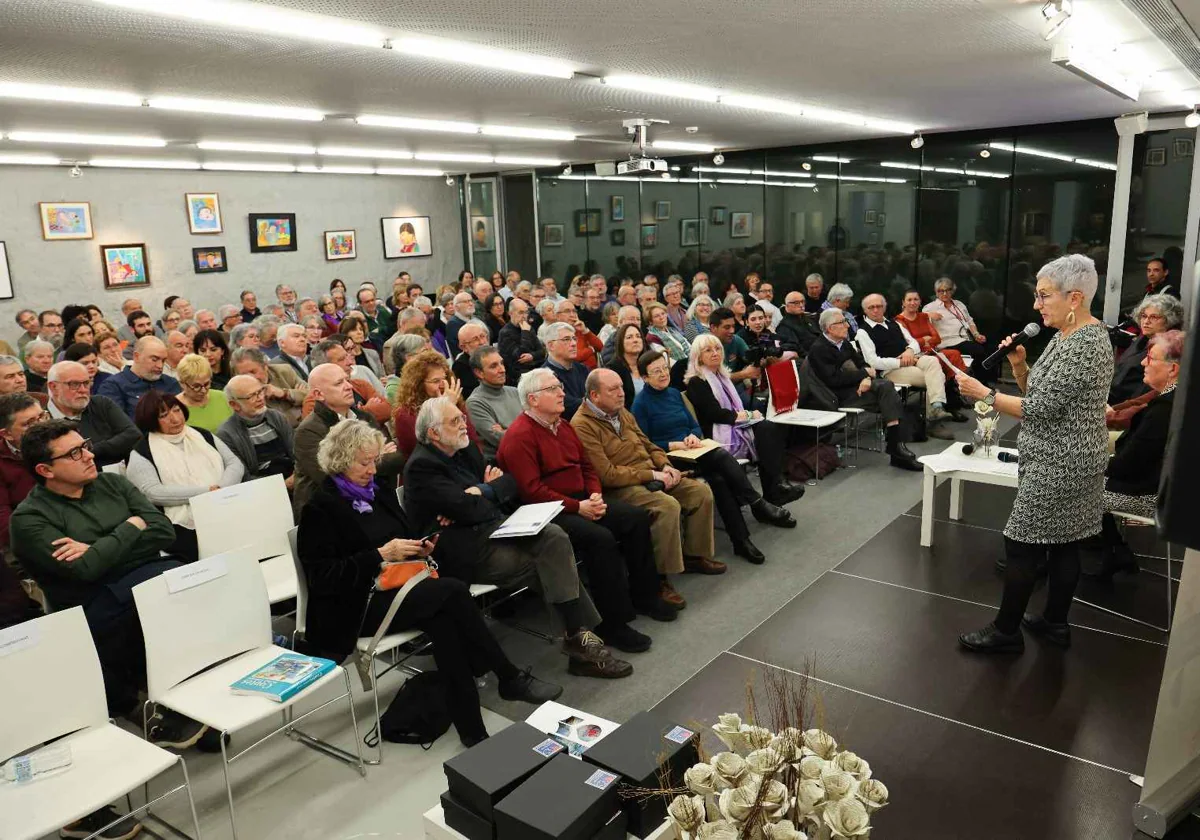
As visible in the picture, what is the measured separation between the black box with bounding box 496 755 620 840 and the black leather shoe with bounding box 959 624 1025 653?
2474mm

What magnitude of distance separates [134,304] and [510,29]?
7.16 meters

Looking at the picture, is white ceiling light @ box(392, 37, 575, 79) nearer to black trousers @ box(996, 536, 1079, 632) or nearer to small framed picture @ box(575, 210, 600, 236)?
black trousers @ box(996, 536, 1079, 632)

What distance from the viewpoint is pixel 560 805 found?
82.7 inches

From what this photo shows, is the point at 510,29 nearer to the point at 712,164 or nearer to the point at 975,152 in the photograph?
the point at 975,152

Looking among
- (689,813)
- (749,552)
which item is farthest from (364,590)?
(749,552)

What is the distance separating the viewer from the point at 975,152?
10.2 meters

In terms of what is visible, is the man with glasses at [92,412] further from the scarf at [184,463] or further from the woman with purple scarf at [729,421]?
the woman with purple scarf at [729,421]

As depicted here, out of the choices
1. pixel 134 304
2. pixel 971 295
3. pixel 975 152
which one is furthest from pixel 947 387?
pixel 134 304

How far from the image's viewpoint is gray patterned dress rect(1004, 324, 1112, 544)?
10.9 ft

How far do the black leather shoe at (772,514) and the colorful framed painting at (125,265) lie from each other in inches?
378

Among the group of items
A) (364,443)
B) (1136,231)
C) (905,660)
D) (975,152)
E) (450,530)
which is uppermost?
(975,152)

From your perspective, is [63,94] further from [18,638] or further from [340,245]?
[340,245]

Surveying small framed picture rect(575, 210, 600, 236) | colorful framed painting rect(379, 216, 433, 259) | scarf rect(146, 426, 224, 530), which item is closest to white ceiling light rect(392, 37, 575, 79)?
scarf rect(146, 426, 224, 530)

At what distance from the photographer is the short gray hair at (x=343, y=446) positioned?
11.2ft
